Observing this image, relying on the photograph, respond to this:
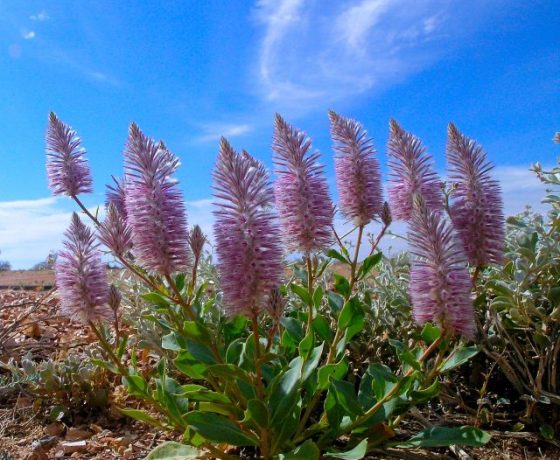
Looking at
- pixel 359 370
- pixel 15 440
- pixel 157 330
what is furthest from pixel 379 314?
pixel 15 440

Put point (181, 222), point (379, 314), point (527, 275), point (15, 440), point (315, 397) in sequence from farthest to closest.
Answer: point (379, 314) → point (15, 440) → point (527, 275) → point (315, 397) → point (181, 222)

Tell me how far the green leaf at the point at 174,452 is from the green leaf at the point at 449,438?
0.89 m

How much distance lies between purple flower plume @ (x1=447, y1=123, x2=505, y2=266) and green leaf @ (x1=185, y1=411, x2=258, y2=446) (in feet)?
3.82

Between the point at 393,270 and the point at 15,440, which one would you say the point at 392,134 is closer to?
the point at 393,270

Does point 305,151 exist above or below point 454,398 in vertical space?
above

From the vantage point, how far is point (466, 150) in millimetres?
2352

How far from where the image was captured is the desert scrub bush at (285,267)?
6.59 feet

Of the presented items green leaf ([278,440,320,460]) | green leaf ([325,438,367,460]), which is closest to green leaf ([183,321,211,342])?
green leaf ([278,440,320,460])

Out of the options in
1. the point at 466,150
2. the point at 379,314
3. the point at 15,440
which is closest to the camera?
the point at 466,150

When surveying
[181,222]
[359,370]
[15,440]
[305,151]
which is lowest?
[15,440]

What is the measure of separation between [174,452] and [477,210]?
1.67m

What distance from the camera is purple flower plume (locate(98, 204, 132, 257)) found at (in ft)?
8.00

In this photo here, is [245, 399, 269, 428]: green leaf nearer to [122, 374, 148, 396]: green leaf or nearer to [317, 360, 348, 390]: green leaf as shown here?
[317, 360, 348, 390]: green leaf

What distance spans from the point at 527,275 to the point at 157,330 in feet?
7.37
